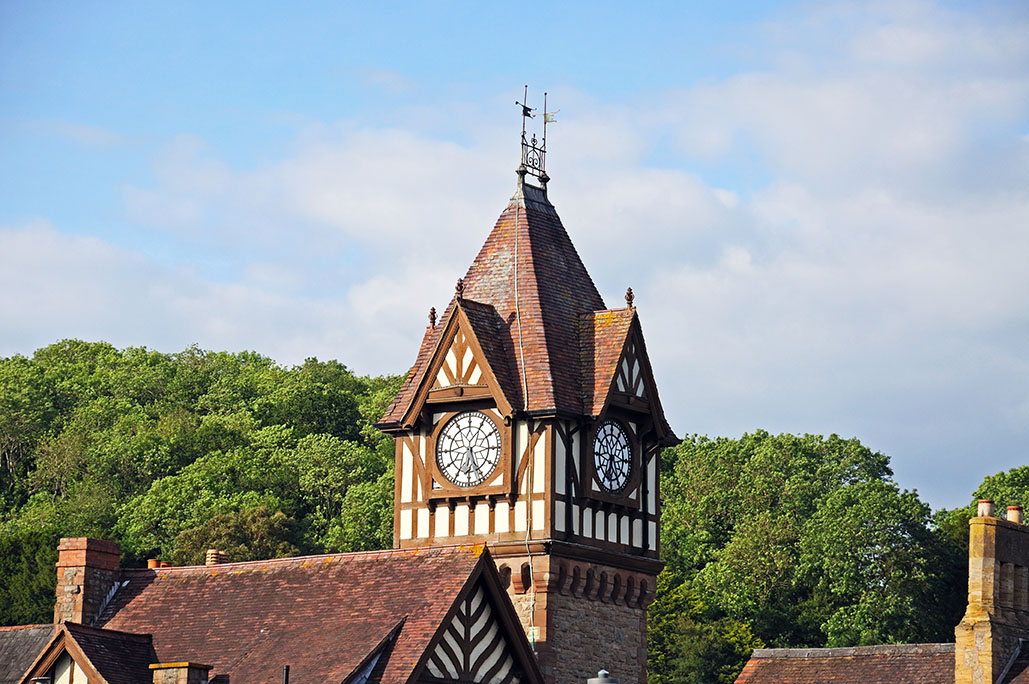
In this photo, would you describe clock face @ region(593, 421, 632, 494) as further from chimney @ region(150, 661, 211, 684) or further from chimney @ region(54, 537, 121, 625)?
chimney @ region(150, 661, 211, 684)

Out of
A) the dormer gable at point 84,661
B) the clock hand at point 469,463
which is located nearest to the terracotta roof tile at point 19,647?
the dormer gable at point 84,661

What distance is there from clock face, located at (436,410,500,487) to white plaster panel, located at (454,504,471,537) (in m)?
0.49

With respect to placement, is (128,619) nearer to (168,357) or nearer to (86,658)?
(86,658)

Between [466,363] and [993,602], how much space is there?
484 inches

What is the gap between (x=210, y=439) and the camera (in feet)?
333

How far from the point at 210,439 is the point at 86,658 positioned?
6246 cm

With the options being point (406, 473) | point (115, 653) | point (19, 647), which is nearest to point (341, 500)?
point (406, 473)

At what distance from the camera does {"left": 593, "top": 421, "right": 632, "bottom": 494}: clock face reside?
46.4m

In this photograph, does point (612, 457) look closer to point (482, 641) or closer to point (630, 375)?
point (630, 375)

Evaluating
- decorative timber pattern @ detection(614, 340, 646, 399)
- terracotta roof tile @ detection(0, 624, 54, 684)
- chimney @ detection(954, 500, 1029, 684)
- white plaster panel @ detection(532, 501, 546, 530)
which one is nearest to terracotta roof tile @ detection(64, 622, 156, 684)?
terracotta roof tile @ detection(0, 624, 54, 684)

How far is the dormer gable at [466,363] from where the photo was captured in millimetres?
46000

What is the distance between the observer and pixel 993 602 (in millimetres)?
40438

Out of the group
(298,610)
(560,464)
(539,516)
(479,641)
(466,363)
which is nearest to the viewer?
(479,641)

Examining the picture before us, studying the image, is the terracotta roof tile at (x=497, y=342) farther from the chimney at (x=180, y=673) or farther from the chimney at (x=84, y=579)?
the chimney at (x=180, y=673)
